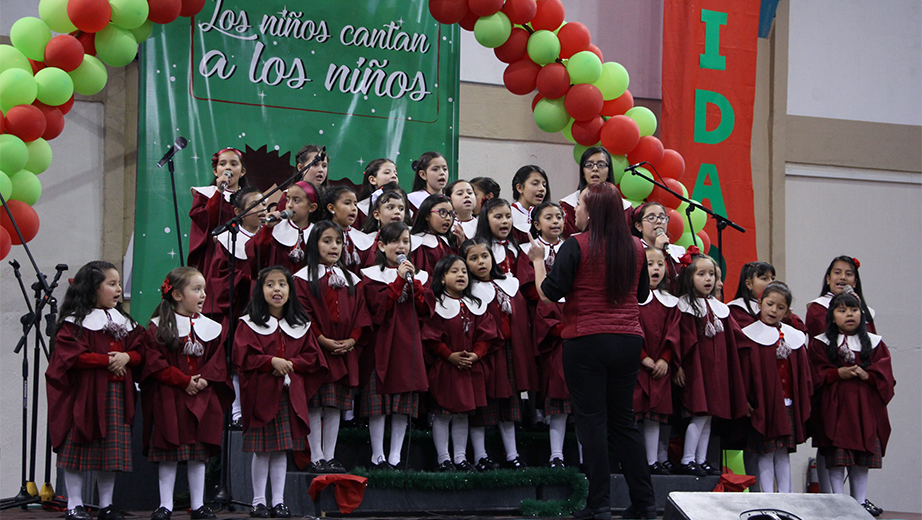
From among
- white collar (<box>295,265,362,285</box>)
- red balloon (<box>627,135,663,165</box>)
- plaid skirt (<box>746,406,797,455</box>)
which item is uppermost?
red balloon (<box>627,135,663,165</box>)

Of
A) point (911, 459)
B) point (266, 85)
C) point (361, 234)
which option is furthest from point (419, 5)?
point (911, 459)

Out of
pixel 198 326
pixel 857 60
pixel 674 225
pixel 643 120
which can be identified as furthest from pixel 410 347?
pixel 857 60

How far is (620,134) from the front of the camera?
5.92 m

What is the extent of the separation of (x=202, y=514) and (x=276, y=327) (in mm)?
897

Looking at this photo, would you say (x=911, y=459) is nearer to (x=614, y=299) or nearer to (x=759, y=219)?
(x=759, y=219)

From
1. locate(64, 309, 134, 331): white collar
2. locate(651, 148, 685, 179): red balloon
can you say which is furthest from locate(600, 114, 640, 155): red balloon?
locate(64, 309, 134, 331): white collar

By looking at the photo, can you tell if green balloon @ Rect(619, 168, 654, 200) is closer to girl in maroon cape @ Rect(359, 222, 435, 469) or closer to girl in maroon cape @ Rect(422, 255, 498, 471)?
girl in maroon cape @ Rect(422, 255, 498, 471)

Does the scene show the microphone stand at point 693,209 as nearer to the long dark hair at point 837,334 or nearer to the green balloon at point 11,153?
the long dark hair at point 837,334

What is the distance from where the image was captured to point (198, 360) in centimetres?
446

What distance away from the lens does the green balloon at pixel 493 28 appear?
231 inches

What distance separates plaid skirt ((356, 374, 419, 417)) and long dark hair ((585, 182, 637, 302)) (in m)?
1.35

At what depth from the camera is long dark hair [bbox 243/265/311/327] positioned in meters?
4.43

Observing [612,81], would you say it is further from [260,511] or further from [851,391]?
[260,511]

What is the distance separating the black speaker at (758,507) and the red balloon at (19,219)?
12.2ft
